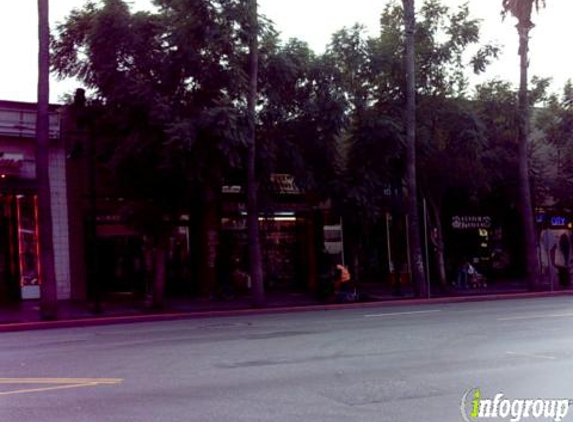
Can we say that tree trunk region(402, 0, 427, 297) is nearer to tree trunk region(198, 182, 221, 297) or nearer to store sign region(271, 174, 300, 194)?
store sign region(271, 174, 300, 194)

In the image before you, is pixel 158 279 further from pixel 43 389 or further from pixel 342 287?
pixel 43 389

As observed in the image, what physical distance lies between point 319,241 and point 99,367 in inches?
793

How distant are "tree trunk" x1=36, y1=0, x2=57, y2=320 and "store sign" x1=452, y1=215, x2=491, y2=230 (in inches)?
779

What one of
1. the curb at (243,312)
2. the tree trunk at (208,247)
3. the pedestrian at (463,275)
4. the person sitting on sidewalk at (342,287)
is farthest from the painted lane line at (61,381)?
the pedestrian at (463,275)

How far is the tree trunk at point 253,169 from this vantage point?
71.9 feet

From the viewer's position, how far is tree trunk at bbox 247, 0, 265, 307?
21.9 metres

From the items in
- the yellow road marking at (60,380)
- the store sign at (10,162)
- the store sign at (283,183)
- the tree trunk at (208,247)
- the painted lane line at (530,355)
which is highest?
the store sign at (10,162)

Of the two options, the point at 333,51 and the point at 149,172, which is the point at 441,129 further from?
the point at 149,172

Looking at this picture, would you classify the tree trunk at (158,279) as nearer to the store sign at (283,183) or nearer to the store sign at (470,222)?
the store sign at (283,183)

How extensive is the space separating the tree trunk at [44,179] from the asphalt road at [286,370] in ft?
11.7

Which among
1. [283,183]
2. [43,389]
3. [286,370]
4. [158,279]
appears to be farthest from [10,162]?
[286,370]

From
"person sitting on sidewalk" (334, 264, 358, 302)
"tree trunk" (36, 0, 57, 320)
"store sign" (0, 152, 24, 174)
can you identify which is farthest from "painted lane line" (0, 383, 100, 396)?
"person sitting on sidewalk" (334, 264, 358, 302)

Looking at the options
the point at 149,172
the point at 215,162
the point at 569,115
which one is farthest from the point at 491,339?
the point at 569,115

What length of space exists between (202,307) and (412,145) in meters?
8.92
